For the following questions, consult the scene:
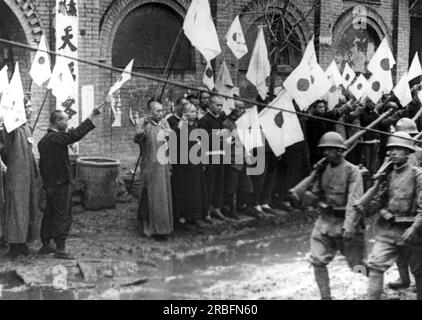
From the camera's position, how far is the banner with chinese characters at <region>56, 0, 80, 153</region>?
463 inches

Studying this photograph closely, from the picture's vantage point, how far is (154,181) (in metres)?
9.16

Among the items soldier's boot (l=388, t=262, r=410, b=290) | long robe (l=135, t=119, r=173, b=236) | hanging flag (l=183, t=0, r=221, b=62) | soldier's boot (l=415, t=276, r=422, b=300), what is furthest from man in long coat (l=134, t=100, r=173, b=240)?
soldier's boot (l=415, t=276, r=422, b=300)

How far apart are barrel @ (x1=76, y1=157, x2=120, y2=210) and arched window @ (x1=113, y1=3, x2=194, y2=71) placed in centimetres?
304

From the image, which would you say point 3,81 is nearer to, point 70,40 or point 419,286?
point 70,40

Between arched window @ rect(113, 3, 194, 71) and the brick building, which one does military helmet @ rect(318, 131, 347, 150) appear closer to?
the brick building

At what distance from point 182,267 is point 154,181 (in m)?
1.58

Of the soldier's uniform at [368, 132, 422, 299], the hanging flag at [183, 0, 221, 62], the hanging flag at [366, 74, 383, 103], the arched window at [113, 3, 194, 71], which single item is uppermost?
the arched window at [113, 3, 194, 71]

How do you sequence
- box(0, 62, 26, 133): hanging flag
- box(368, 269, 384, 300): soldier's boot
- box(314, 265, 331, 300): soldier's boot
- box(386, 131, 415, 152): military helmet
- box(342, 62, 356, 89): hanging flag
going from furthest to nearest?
1. box(342, 62, 356, 89): hanging flag
2. box(0, 62, 26, 133): hanging flag
3. box(314, 265, 331, 300): soldier's boot
4. box(386, 131, 415, 152): military helmet
5. box(368, 269, 384, 300): soldier's boot

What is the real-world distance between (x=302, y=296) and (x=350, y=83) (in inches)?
259

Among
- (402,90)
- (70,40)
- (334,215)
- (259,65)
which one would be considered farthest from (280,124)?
(70,40)

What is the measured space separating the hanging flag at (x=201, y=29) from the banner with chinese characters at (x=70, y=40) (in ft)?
10.9

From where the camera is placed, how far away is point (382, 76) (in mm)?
11727

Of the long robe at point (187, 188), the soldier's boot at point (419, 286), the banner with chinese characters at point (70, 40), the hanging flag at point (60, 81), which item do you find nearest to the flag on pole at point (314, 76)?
the long robe at point (187, 188)
